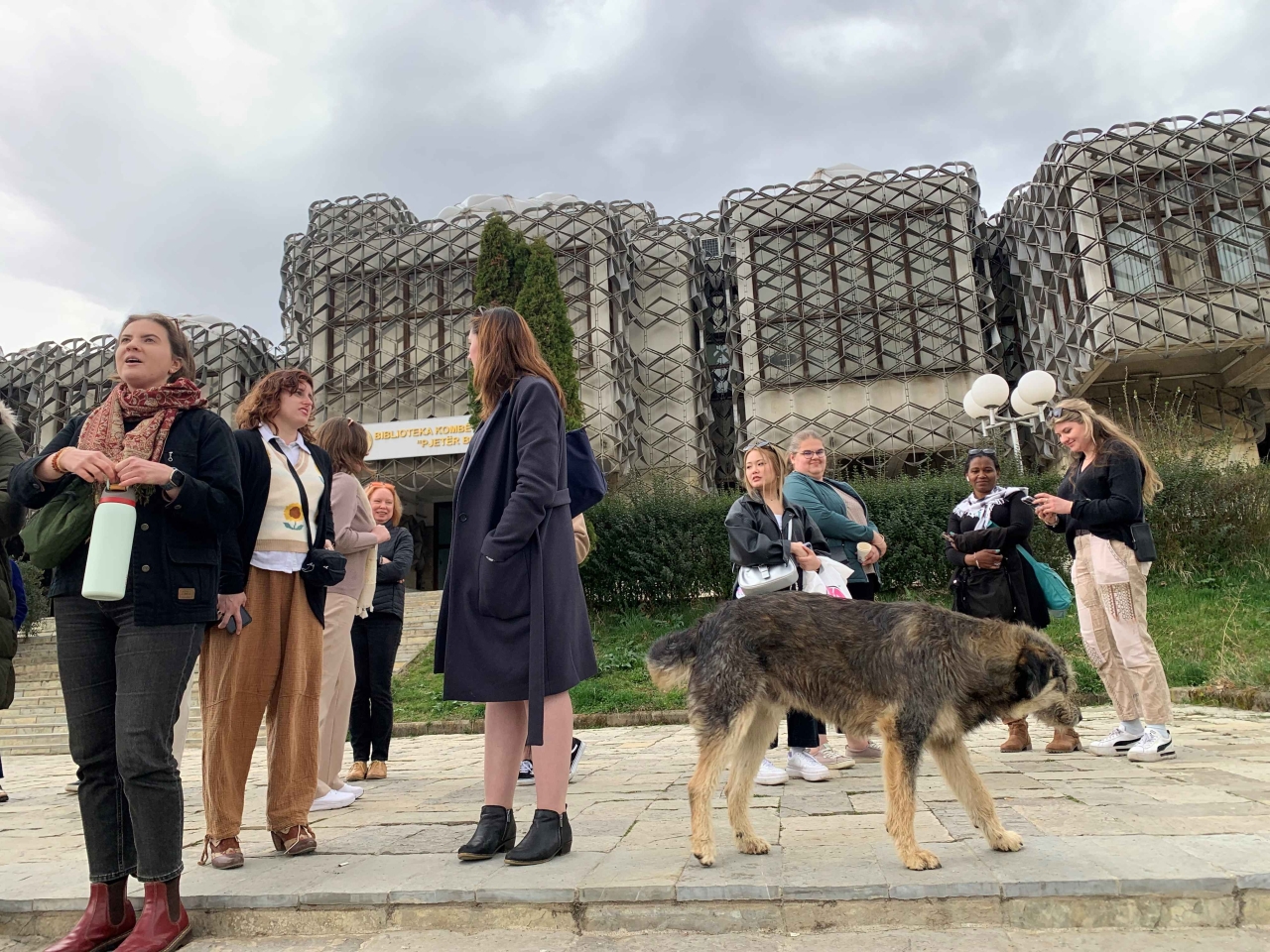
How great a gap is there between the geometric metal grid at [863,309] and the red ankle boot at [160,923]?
21.6 m

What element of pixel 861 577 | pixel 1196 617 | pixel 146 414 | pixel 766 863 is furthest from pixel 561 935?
pixel 1196 617

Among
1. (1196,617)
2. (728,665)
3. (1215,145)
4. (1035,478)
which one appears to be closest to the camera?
(728,665)

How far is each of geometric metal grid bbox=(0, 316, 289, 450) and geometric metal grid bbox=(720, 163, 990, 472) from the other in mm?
15508

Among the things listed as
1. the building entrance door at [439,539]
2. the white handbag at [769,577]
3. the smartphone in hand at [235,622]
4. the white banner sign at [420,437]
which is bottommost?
the smartphone in hand at [235,622]

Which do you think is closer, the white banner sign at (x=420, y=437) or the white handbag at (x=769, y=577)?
the white handbag at (x=769, y=577)

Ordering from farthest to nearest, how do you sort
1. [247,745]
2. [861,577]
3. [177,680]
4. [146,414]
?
[861,577], [247,745], [146,414], [177,680]

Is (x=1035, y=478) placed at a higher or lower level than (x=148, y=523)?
higher

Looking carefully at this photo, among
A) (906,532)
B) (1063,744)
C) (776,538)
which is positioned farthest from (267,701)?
(906,532)

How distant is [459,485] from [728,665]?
4.23 feet

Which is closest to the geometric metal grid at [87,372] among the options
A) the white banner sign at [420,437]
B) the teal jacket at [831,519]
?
the white banner sign at [420,437]

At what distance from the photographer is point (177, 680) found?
9.20 ft

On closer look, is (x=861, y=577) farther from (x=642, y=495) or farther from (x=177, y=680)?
(x=642, y=495)

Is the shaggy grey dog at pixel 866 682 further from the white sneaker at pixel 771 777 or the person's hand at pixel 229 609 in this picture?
the person's hand at pixel 229 609

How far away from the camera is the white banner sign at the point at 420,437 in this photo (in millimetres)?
24547
